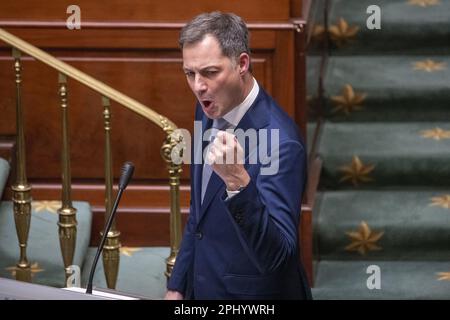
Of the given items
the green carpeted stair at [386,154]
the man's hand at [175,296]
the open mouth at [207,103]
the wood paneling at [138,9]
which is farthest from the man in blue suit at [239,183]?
the wood paneling at [138,9]

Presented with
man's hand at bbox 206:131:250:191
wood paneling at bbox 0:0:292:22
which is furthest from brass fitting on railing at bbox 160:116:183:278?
man's hand at bbox 206:131:250:191

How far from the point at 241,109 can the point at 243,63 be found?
127mm

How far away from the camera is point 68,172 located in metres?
4.59

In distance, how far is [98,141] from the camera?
5.20 m

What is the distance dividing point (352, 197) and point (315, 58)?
0.68 m

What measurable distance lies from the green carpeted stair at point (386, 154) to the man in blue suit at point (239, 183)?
1983 mm

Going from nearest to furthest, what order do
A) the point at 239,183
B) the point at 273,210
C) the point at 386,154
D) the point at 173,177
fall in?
the point at 239,183 < the point at 273,210 < the point at 173,177 < the point at 386,154

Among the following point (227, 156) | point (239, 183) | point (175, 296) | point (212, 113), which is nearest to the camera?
point (227, 156)

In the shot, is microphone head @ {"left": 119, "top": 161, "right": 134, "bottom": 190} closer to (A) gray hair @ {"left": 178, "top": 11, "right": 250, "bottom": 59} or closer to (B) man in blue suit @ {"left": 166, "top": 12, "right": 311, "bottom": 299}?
(B) man in blue suit @ {"left": 166, "top": 12, "right": 311, "bottom": 299}

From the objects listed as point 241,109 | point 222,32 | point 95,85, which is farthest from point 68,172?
point 222,32

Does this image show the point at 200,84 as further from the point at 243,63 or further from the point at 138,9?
the point at 138,9

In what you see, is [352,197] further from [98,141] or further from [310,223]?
[98,141]

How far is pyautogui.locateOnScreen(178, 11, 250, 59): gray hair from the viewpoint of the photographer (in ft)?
9.25

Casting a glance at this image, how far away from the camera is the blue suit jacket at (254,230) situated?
8.80 ft
